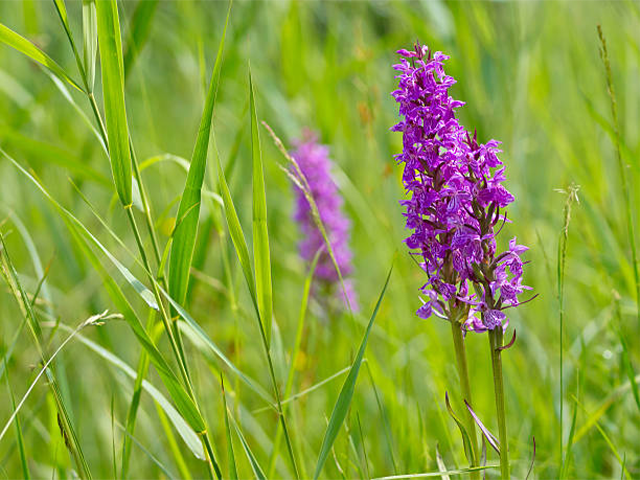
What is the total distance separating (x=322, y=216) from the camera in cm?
304

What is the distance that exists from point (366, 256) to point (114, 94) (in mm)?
2874

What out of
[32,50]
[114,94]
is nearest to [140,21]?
[32,50]

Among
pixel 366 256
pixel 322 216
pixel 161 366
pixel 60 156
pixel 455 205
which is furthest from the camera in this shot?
pixel 366 256

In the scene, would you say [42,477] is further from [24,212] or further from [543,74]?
[543,74]

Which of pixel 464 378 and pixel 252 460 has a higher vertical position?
pixel 464 378

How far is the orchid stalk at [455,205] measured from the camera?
120 centimetres

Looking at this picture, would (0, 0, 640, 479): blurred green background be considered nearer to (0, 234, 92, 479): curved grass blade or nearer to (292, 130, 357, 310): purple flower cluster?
(292, 130, 357, 310): purple flower cluster

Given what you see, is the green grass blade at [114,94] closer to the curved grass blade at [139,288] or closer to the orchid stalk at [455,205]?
the curved grass blade at [139,288]

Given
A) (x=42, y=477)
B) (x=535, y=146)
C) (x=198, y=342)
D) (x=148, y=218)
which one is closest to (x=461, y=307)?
(x=148, y=218)

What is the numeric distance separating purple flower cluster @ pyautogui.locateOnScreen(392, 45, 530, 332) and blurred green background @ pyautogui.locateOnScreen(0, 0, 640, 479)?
448mm

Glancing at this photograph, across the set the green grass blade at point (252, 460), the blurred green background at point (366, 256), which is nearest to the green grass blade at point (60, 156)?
the blurred green background at point (366, 256)

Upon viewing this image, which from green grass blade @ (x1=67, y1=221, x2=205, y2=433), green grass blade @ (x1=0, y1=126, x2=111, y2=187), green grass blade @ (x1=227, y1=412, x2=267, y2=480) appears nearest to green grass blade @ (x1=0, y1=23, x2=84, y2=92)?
green grass blade @ (x1=67, y1=221, x2=205, y2=433)

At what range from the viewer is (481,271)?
1.24m

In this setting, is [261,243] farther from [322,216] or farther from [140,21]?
[322,216]
